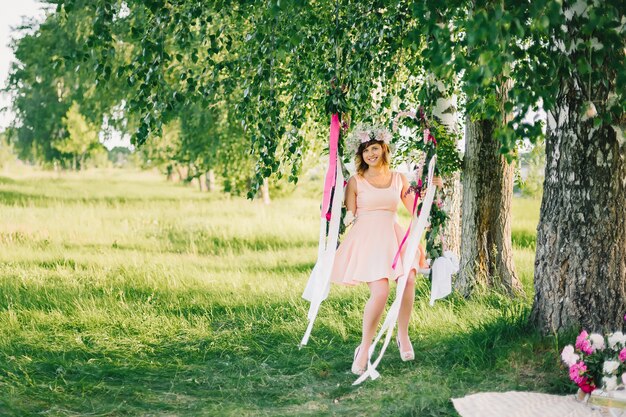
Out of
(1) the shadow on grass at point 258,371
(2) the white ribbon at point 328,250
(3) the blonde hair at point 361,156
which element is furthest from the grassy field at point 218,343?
(3) the blonde hair at point 361,156

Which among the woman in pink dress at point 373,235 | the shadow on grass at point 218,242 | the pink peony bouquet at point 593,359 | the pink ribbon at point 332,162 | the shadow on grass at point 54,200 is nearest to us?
the pink peony bouquet at point 593,359

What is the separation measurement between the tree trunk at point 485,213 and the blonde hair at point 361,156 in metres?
1.91

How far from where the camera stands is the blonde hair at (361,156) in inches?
237

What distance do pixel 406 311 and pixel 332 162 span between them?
135cm

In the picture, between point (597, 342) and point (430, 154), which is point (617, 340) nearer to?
point (597, 342)

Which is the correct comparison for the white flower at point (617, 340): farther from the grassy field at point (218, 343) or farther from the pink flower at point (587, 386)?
the grassy field at point (218, 343)

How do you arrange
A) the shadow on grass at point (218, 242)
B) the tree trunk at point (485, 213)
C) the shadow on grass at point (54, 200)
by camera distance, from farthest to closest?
1. the shadow on grass at point (54, 200)
2. the shadow on grass at point (218, 242)
3. the tree trunk at point (485, 213)

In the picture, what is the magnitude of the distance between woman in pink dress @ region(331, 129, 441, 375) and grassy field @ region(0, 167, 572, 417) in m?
0.53

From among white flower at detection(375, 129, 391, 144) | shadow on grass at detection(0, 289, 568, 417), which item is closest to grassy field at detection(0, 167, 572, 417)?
shadow on grass at detection(0, 289, 568, 417)

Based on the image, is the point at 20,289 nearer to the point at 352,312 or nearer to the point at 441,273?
the point at 352,312

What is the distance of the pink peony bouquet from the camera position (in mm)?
4738

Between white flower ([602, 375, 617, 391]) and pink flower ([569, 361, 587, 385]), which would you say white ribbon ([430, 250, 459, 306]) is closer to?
→ pink flower ([569, 361, 587, 385])

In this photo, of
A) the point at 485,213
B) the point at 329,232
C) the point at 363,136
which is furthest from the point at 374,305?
the point at 485,213

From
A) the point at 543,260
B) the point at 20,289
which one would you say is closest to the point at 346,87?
the point at 543,260
